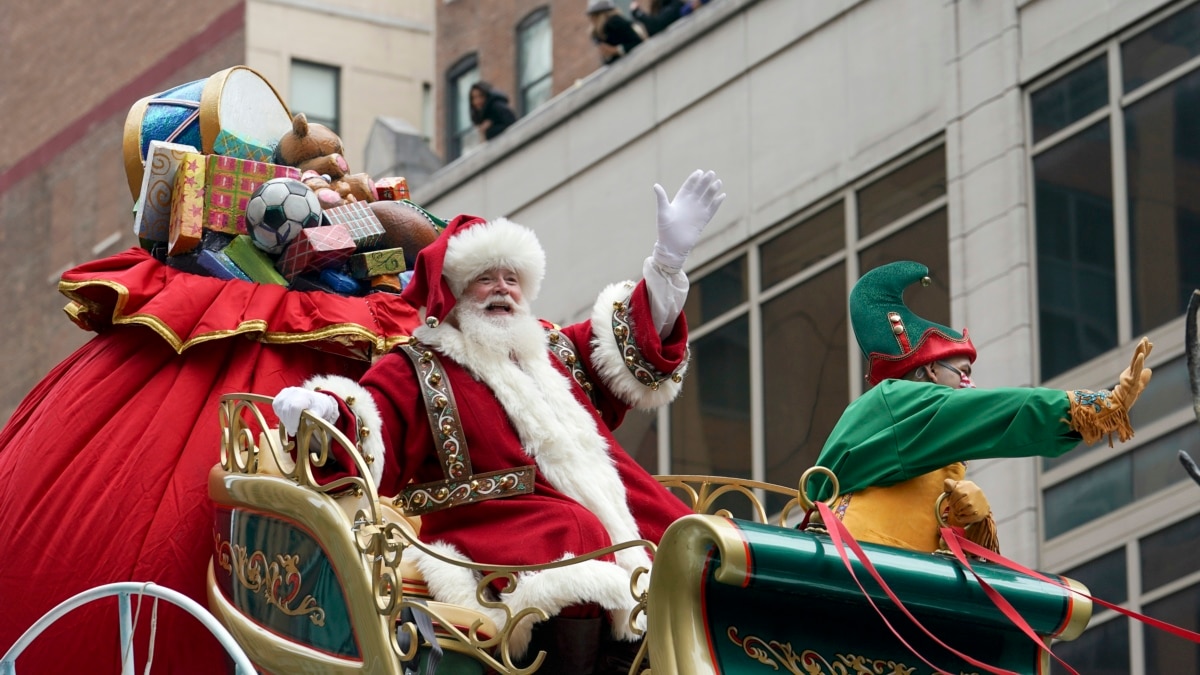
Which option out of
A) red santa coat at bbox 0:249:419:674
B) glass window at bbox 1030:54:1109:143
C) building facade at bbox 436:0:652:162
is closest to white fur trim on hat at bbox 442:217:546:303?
red santa coat at bbox 0:249:419:674

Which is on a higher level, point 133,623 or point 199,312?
point 199,312

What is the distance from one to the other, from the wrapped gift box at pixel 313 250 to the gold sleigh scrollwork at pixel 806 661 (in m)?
3.10

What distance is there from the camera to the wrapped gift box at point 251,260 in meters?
Answer: 9.51

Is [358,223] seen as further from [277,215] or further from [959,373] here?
[959,373]

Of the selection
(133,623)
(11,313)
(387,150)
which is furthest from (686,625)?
(11,313)

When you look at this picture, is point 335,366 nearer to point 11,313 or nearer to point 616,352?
point 616,352

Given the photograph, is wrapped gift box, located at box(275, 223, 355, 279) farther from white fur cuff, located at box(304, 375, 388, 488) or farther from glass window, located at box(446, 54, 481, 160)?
glass window, located at box(446, 54, 481, 160)

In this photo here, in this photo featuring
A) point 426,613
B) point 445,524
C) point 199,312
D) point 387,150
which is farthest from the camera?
point 387,150

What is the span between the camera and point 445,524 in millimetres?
8180

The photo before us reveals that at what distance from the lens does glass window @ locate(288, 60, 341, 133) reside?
33.7m

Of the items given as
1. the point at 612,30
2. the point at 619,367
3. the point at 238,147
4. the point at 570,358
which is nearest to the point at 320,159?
the point at 238,147

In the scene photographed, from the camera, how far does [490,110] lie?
902 inches

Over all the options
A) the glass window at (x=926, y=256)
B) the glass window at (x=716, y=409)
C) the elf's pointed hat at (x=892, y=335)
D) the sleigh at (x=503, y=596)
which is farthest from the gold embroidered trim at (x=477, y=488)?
the glass window at (x=716, y=409)

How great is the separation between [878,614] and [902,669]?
0.69ft
